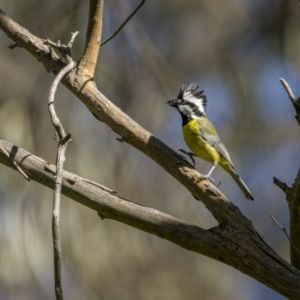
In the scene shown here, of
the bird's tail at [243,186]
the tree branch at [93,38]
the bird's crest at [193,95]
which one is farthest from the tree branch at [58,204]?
the bird's tail at [243,186]

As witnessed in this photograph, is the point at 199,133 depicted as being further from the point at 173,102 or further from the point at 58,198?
the point at 58,198

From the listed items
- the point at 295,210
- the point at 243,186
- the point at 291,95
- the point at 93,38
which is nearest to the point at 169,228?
the point at 295,210

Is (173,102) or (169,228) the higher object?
(173,102)

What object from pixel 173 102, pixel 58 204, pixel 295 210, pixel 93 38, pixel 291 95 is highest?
pixel 173 102

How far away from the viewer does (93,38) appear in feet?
7.93

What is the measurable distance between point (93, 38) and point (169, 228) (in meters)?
0.94

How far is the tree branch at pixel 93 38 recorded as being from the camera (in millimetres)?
2365

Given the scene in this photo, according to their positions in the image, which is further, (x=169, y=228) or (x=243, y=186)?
(x=243, y=186)

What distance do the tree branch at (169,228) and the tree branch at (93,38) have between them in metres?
0.58

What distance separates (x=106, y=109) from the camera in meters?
2.19

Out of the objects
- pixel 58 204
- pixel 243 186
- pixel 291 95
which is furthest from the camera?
pixel 243 186

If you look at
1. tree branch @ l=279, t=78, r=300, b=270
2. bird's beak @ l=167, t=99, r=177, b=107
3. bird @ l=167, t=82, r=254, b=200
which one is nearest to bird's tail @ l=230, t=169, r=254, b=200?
bird @ l=167, t=82, r=254, b=200

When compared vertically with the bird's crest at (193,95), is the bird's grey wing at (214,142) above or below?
below

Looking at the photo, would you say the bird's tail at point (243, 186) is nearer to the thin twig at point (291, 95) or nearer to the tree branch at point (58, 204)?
the thin twig at point (291, 95)
